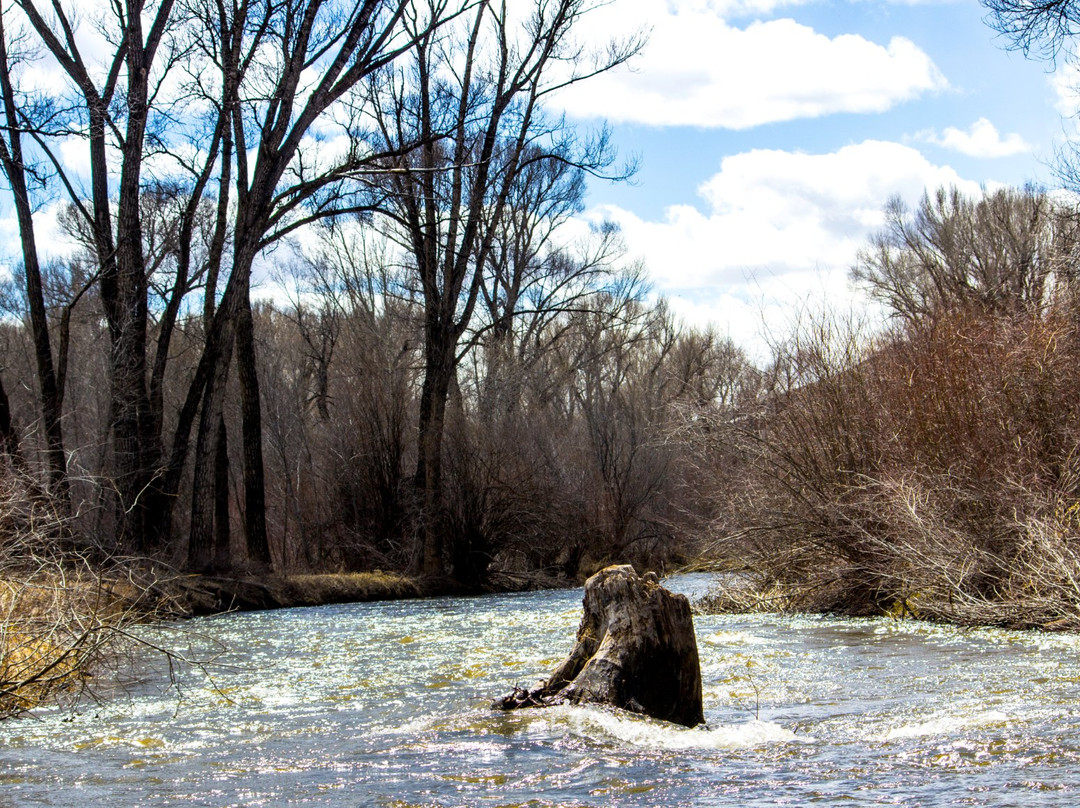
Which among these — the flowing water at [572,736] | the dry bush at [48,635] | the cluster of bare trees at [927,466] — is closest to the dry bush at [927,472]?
the cluster of bare trees at [927,466]

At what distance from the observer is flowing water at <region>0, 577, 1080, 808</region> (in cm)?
498

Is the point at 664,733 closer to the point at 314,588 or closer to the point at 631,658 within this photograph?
the point at 631,658

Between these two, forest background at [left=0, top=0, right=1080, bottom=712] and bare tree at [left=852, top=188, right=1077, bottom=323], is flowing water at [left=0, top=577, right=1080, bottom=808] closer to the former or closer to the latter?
forest background at [left=0, top=0, right=1080, bottom=712]

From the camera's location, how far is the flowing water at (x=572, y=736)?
16.4 feet

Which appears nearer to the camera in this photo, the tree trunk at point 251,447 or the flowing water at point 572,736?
the flowing water at point 572,736

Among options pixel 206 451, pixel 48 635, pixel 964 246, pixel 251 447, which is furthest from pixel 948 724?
pixel 964 246

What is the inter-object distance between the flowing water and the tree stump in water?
20 centimetres

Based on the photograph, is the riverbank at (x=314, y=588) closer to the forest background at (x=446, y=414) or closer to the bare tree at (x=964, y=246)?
the forest background at (x=446, y=414)

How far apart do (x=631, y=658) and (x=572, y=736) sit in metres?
0.70

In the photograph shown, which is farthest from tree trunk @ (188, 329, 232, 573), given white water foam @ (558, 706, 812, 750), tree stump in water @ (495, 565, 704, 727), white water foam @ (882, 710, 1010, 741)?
white water foam @ (882, 710, 1010, 741)

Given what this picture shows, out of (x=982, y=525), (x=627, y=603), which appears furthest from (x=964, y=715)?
(x=982, y=525)

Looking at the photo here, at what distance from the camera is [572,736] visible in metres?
6.00

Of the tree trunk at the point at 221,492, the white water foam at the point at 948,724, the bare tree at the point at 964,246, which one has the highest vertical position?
the bare tree at the point at 964,246

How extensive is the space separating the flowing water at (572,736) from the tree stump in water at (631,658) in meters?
0.20
